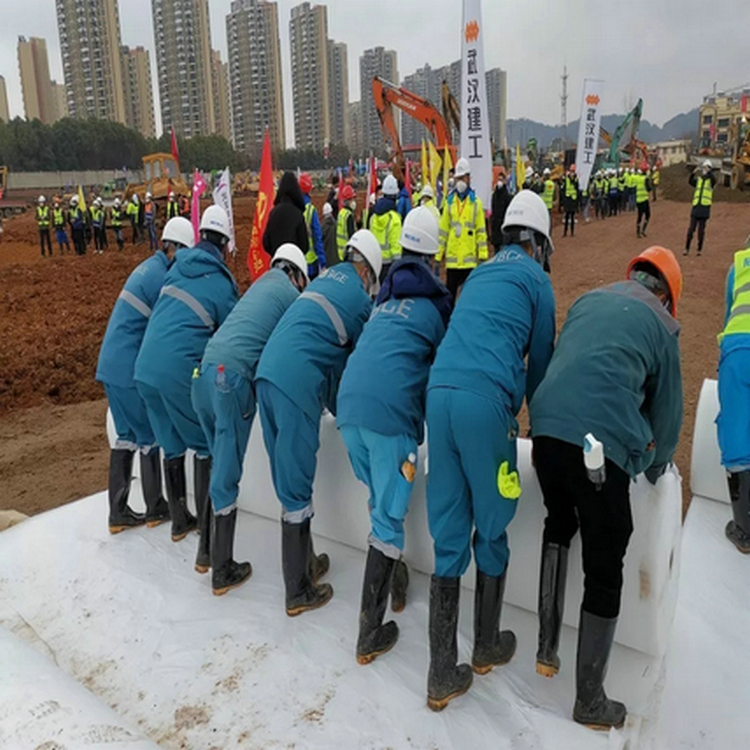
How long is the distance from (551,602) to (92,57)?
3700 inches

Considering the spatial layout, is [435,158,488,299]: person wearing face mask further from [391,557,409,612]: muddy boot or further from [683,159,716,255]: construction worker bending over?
[683,159,716,255]: construction worker bending over

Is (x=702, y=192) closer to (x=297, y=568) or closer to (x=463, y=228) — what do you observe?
(x=463, y=228)

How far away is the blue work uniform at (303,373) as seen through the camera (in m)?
3.21

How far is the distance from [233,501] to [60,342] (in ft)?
25.5

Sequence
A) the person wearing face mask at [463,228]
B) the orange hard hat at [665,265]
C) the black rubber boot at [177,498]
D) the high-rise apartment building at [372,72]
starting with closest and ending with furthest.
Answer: the orange hard hat at [665,265] < the black rubber boot at [177,498] < the person wearing face mask at [463,228] < the high-rise apartment building at [372,72]

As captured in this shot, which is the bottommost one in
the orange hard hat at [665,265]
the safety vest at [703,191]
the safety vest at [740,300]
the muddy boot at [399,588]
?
the muddy boot at [399,588]

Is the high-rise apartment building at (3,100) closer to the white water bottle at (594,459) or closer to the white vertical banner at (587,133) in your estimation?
the white vertical banner at (587,133)

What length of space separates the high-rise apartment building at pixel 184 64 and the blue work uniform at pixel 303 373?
8685 centimetres

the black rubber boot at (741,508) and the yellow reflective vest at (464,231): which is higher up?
the yellow reflective vest at (464,231)

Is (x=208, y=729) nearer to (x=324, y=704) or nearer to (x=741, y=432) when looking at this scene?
(x=324, y=704)

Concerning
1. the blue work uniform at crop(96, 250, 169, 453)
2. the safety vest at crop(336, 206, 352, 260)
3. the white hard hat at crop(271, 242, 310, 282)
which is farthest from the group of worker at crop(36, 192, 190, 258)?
the white hard hat at crop(271, 242, 310, 282)

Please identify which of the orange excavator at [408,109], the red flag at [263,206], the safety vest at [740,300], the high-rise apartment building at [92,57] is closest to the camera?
the safety vest at [740,300]

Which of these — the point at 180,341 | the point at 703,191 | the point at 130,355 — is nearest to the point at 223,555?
the point at 180,341

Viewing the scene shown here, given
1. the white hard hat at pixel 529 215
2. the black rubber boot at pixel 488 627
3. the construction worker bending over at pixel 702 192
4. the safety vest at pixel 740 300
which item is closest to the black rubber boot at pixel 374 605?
the black rubber boot at pixel 488 627
